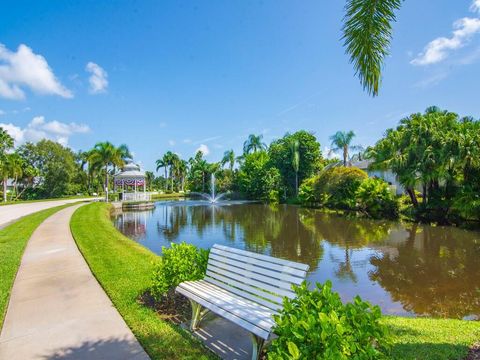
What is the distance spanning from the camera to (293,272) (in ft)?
Result: 11.0

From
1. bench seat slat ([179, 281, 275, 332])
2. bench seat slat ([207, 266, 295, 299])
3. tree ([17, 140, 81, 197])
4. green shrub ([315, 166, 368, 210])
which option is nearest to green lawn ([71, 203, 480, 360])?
bench seat slat ([179, 281, 275, 332])

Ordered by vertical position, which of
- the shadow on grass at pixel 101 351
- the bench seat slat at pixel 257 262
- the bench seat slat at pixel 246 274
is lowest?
the shadow on grass at pixel 101 351

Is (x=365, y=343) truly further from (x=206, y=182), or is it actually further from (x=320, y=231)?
(x=206, y=182)

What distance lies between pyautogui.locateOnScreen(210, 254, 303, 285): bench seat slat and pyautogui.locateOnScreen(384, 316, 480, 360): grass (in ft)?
3.70

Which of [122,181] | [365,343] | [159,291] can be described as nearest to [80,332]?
[159,291]

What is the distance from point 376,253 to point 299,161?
2942 cm

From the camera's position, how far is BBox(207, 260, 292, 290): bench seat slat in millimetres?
3402

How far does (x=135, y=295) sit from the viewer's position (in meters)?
5.19

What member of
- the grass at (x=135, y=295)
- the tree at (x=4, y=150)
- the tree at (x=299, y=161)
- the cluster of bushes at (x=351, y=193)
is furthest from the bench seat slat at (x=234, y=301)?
the tree at (x=4, y=150)

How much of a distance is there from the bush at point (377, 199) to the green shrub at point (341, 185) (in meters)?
2.19

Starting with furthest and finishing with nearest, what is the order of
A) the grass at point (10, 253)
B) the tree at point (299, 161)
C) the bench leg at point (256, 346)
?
the tree at point (299, 161)
the grass at point (10, 253)
the bench leg at point (256, 346)

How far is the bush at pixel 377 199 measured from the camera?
73.8 ft

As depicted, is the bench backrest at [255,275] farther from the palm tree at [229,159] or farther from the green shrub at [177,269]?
the palm tree at [229,159]

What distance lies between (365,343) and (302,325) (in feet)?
1.65
